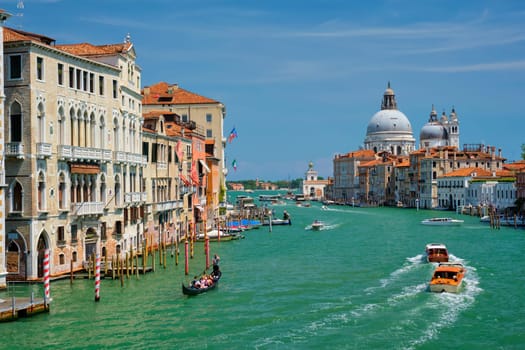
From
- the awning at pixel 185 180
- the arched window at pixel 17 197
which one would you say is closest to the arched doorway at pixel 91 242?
the arched window at pixel 17 197

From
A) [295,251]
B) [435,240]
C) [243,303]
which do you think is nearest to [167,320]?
[243,303]

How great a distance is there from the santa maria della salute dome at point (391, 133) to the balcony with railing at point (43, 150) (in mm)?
107996

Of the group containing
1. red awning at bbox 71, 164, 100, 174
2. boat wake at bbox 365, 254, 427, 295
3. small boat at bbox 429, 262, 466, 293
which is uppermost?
red awning at bbox 71, 164, 100, 174

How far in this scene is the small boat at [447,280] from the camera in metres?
20.7

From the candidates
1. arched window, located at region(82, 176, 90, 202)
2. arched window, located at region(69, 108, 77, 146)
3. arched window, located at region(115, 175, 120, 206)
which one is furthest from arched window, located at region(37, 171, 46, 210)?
arched window, located at region(115, 175, 120, 206)

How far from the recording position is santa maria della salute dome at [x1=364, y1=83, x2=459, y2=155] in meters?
120

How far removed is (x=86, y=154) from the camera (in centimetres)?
2311

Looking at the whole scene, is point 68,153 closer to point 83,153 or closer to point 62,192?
point 83,153

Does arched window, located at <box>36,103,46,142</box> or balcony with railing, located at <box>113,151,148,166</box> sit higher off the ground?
arched window, located at <box>36,103,46,142</box>

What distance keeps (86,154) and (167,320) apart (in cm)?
753

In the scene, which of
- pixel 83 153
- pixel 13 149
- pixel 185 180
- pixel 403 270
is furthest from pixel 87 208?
pixel 185 180

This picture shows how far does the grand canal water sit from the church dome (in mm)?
98641

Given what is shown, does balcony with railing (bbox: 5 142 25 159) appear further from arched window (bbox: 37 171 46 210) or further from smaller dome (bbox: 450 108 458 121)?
smaller dome (bbox: 450 108 458 121)

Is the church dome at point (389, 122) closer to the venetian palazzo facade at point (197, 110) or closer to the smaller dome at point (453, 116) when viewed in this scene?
the smaller dome at point (453, 116)
